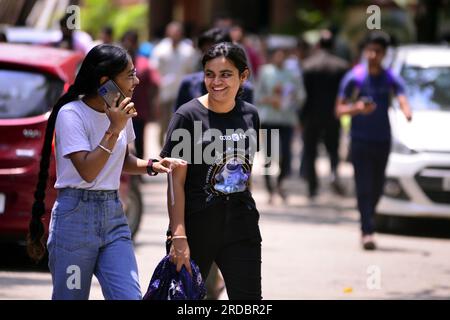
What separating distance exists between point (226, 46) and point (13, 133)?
365cm

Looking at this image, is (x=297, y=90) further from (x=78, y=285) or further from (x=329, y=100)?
(x=78, y=285)

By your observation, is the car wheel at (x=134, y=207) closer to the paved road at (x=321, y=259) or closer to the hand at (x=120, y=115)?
the paved road at (x=321, y=259)

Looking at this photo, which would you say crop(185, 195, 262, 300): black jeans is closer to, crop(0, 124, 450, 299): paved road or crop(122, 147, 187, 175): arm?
crop(122, 147, 187, 175): arm

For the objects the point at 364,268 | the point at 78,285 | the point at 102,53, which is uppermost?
the point at 102,53

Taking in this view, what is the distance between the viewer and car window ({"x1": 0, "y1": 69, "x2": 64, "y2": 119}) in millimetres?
10094

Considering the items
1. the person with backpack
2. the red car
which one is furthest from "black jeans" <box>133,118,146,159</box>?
the red car

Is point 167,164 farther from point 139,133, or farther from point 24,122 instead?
point 139,133

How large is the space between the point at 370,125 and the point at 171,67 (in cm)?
803

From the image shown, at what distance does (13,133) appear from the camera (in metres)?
9.91

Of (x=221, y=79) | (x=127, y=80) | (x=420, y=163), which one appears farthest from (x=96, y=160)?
(x=420, y=163)

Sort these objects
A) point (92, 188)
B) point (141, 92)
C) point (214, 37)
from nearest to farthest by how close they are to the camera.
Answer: point (92, 188)
point (214, 37)
point (141, 92)

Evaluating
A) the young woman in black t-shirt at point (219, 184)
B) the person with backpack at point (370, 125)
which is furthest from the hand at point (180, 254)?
the person with backpack at point (370, 125)

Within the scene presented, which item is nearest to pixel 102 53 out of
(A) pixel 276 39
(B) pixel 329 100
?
(B) pixel 329 100

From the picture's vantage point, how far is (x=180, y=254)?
623 cm
